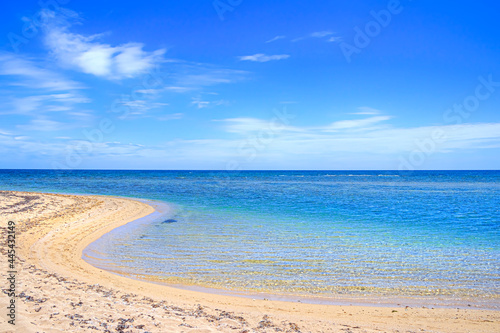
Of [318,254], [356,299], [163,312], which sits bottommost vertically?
[356,299]

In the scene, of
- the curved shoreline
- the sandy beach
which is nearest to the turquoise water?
the curved shoreline

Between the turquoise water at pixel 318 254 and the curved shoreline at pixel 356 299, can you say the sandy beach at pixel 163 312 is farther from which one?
the turquoise water at pixel 318 254

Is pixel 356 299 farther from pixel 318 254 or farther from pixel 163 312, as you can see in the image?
pixel 163 312

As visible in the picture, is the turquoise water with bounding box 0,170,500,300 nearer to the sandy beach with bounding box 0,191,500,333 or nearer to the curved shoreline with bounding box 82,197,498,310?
the curved shoreline with bounding box 82,197,498,310

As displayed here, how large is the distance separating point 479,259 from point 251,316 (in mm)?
9691

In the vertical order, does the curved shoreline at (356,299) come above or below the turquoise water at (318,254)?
below

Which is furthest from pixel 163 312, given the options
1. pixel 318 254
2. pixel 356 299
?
pixel 318 254

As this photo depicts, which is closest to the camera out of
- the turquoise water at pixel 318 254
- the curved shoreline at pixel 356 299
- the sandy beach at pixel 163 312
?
the sandy beach at pixel 163 312

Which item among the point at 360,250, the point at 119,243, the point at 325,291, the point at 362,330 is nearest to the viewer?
the point at 362,330

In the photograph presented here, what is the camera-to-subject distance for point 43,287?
764cm

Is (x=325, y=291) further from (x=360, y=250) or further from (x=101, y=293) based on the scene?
(x=101, y=293)

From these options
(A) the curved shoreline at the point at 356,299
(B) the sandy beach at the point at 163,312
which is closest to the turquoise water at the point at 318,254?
(A) the curved shoreline at the point at 356,299

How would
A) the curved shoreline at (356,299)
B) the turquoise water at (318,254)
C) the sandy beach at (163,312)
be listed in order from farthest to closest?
the turquoise water at (318,254), the curved shoreline at (356,299), the sandy beach at (163,312)

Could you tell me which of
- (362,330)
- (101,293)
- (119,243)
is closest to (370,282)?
(362,330)
